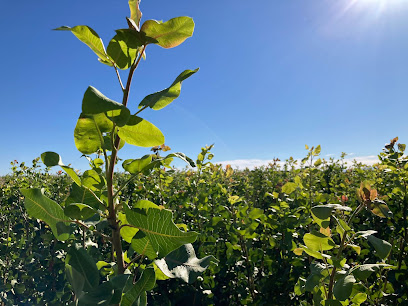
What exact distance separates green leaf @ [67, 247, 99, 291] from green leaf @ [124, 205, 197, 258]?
188 mm

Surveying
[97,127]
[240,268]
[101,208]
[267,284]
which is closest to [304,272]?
[267,284]

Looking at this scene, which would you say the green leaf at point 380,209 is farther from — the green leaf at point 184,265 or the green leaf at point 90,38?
the green leaf at point 90,38

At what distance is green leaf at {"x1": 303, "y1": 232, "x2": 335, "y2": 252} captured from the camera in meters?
1.11

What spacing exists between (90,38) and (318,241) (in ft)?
3.74

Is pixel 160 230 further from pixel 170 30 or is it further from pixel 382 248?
pixel 382 248

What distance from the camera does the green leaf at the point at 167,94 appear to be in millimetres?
669

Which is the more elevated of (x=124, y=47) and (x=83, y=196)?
(x=124, y=47)

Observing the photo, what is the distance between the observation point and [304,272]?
6.55 feet

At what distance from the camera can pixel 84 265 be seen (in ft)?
2.38

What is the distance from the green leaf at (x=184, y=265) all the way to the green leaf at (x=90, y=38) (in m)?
0.62

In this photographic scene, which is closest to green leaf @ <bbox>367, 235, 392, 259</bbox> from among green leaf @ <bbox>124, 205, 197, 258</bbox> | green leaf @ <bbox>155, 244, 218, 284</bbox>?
green leaf @ <bbox>155, 244, 218, 284</bbox>

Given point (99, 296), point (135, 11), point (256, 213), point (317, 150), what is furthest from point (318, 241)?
point (317, 150)

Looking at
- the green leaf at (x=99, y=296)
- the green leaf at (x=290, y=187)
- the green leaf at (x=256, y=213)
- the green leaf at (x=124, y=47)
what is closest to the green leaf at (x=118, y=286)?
the green leaf at (x=99, y=296)

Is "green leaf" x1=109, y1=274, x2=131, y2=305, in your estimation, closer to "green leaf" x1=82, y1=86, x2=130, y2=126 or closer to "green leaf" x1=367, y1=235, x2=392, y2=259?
"green leaf" x1=82, y1=86, x2=130, y2=126
